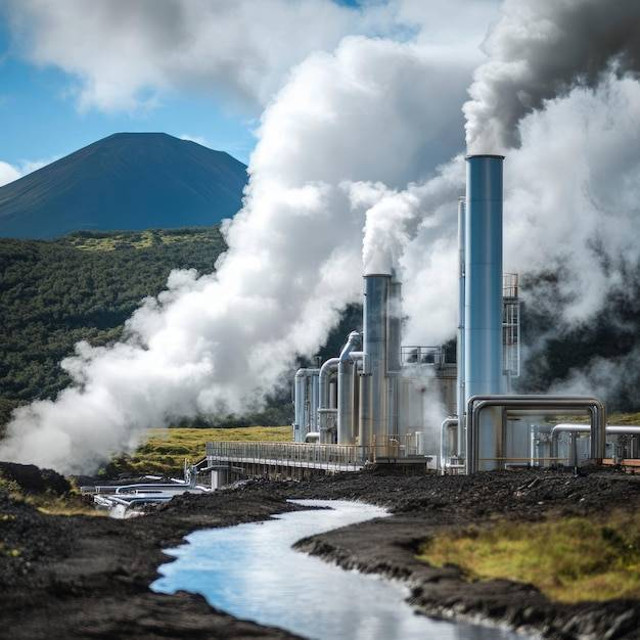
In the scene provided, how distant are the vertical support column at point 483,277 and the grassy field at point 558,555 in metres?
25.6

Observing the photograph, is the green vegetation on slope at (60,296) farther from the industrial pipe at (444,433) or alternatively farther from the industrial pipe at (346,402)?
the industrial pipe at (444,433)

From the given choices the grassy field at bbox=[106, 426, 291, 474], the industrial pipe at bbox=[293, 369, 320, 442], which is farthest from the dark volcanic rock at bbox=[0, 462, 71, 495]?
the grassy field at bbox=[106, 426, 291, 474]

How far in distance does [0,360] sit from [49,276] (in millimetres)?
31117

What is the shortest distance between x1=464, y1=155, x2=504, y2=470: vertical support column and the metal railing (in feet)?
Answer: 26.9

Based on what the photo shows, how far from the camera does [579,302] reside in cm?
12925

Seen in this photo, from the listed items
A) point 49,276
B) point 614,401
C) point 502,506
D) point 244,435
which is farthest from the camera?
point 49,276

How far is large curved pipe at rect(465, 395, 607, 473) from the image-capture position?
5075cm

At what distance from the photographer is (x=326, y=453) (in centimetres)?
6588

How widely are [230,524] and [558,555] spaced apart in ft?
49.2

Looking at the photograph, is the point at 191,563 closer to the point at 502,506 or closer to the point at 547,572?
the point at 547,572

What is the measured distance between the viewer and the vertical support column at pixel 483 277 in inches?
2167

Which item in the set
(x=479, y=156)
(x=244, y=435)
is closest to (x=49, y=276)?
(x=244, y=435)

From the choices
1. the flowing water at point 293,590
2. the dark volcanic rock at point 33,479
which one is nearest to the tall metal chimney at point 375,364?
the dark volcanic rock at point 33,479

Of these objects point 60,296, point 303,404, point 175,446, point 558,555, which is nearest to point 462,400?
point 303,404
